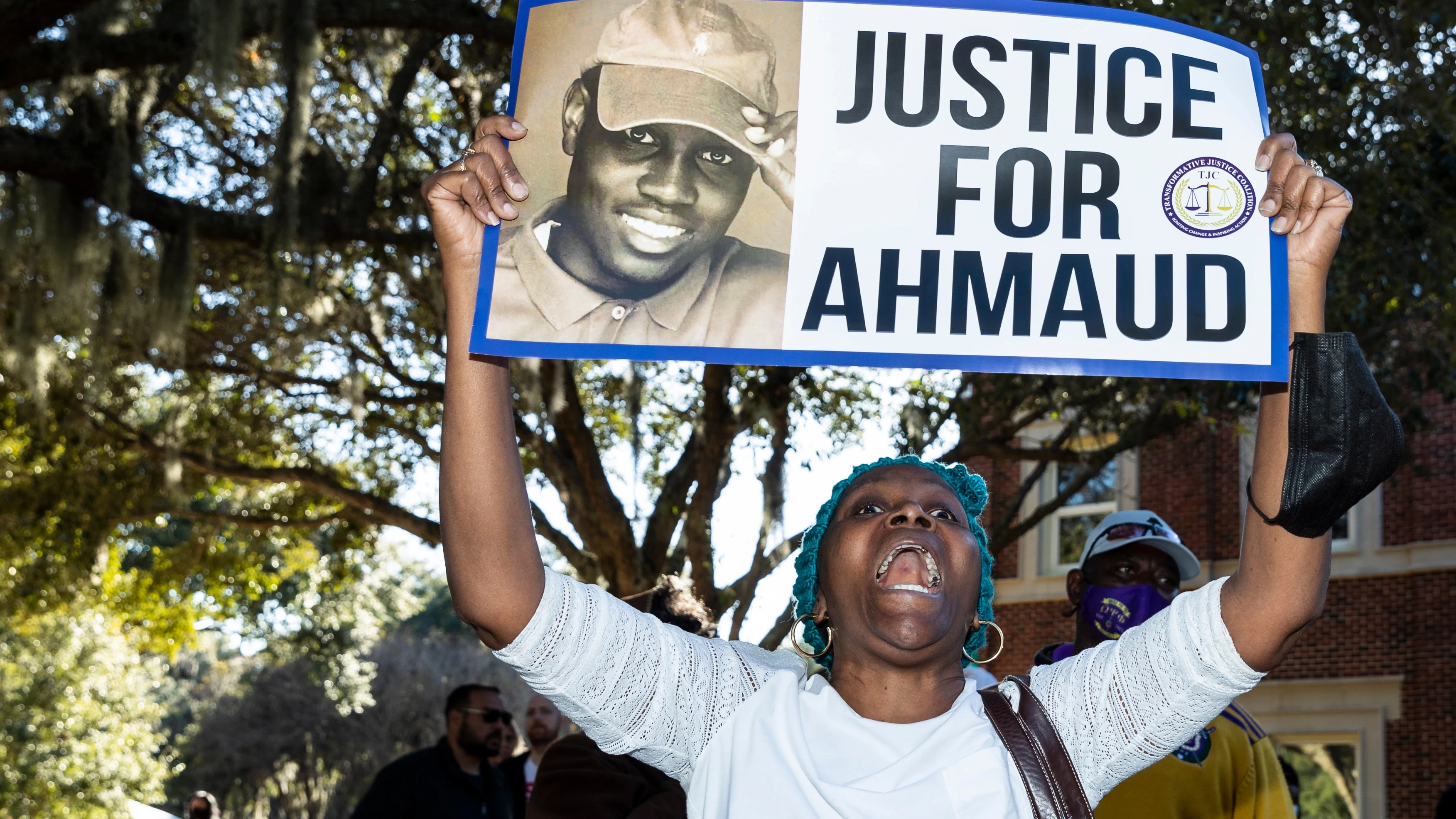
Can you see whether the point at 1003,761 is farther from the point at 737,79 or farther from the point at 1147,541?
the point at 1147,541

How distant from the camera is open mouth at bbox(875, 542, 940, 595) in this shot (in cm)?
211

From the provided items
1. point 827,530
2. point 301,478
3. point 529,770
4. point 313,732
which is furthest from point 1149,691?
point 313,732

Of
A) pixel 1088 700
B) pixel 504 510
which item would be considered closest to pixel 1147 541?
pixel 1088 700

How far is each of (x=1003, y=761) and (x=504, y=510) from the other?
2.60 feet

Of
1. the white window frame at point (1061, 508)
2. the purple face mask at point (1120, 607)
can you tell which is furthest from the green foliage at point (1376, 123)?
the white window frame at point (1061, 508)

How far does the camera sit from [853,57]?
244 centimetres

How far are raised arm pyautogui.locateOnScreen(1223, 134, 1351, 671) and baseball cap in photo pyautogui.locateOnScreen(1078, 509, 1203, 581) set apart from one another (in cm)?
191

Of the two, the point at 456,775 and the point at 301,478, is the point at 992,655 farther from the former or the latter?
the point at 301,478

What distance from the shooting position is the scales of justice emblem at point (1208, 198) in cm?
230

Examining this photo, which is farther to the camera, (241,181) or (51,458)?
(51,458)

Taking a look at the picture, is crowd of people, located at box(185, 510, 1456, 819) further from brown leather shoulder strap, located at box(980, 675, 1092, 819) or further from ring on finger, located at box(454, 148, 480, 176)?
ring on finger, located at box(454, 148, 480, 176)

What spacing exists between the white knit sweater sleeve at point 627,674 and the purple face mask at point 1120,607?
197 cm

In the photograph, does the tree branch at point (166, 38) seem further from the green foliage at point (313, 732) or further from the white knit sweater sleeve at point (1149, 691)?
the green foliage at point (313, 732)

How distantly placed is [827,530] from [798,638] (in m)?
0.21
